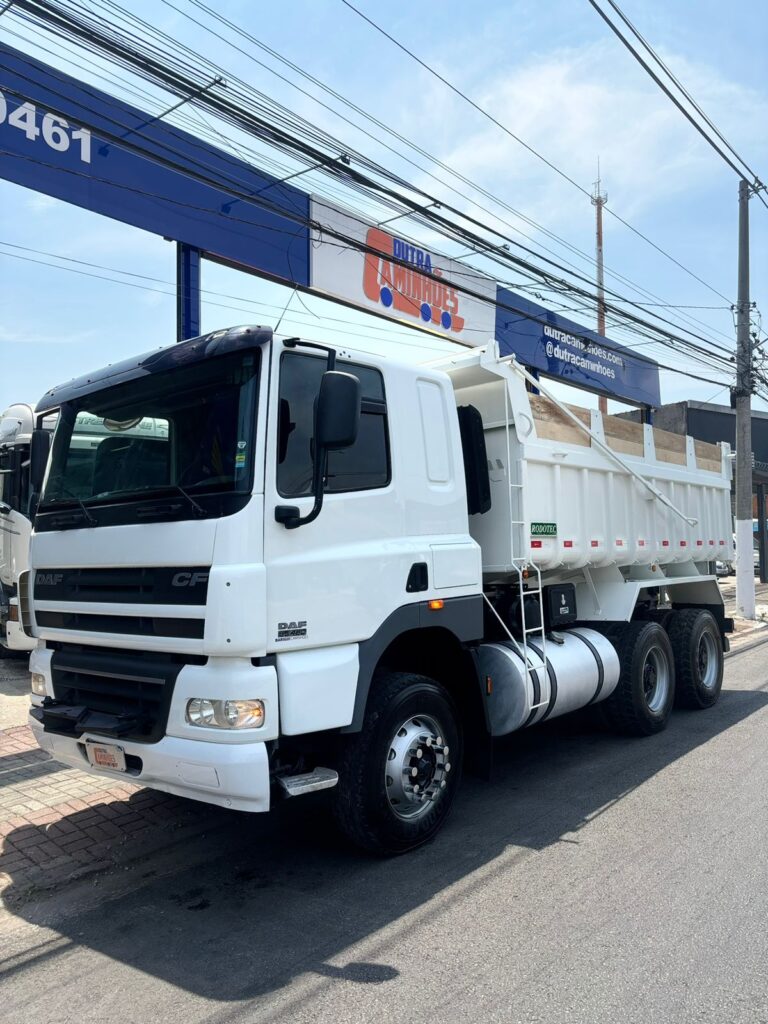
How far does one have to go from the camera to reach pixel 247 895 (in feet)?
13.8

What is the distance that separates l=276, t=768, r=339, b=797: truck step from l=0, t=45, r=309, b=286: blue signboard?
5.07 m

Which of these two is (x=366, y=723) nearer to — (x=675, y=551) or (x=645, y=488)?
(x=645, y=488)

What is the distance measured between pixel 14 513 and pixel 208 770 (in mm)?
7367

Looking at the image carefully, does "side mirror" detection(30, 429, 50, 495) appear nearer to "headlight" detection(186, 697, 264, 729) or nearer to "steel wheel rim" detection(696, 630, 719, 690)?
"headlight" detection(186, 697, 264, 729)

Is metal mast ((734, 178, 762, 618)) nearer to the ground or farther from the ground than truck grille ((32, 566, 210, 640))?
farther from the ground

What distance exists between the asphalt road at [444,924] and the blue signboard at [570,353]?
929cm

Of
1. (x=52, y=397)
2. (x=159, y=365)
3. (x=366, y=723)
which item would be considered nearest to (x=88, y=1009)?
(x=366, y=723)

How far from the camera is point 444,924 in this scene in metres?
3.79

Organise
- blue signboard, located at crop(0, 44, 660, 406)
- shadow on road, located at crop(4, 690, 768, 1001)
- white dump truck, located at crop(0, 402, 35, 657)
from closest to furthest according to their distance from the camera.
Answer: shadow on road, located at crop(4, 690, 768, 1001) < blue signboard, located at crop(0, 44, 660, 406) < white dump truck, located at crop(0, 402, 35, 657)

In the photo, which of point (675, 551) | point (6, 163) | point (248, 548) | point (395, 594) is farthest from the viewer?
point (675, 551)

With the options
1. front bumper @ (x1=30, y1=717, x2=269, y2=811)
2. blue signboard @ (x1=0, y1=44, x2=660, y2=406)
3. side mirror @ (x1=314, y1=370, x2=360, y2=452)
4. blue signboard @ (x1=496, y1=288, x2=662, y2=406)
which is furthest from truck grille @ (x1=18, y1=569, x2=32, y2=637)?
blue signboard @ (x1=496, y1=288, x2=662, y2=406)

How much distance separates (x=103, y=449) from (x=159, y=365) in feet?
2.31

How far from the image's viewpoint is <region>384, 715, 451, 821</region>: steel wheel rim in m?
4.59

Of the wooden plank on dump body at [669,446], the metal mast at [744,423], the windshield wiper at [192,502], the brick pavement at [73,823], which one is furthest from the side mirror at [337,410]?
the metal mast at [744,423]
